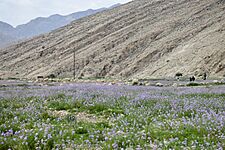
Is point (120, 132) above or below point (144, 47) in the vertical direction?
below

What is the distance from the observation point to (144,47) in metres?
63.6

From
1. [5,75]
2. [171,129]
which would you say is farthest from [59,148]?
[5,75]

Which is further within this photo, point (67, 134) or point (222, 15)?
point (222, 15)

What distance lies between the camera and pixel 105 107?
11.3 meters

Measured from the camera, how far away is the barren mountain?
50.4 meters

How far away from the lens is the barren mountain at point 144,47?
5038cm

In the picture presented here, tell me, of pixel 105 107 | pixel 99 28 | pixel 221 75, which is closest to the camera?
pixel 105 107

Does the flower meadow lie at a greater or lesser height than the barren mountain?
lesser

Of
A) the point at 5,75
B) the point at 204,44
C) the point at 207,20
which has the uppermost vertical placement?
the point at 207,20

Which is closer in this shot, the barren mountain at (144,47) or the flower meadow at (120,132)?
the flower meadow at (120,132)

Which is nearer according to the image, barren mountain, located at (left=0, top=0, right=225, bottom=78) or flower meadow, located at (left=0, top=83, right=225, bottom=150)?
flower meadow, located at (left=0, top=83, right=225, bottom=150)

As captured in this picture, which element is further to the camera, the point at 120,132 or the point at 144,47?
the point at 144,47

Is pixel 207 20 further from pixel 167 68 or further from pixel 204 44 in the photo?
pixel 167 68

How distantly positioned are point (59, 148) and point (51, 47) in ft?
280
